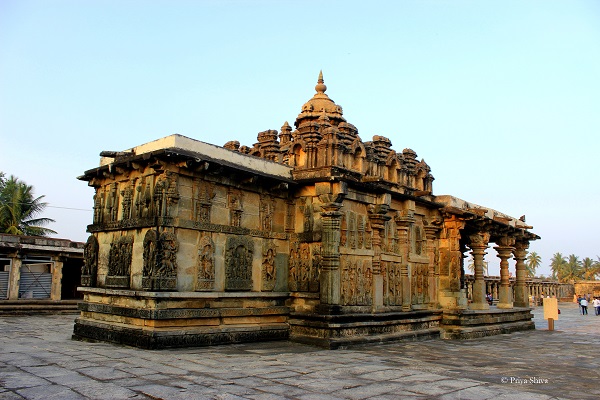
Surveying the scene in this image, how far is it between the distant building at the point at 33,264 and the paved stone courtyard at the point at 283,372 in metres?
11.8

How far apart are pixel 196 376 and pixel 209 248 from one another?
423cm

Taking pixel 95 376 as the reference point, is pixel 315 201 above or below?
above

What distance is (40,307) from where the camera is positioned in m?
22.5

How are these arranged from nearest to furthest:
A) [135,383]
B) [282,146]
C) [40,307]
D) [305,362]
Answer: [135,383] → [305,362] → [282,146] → [40,307]

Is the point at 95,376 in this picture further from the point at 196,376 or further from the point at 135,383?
the point at 196,376

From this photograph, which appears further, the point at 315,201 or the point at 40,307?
the point at 40,307

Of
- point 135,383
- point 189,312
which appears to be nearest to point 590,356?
point 189,312

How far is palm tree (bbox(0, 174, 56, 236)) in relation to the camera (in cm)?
3306

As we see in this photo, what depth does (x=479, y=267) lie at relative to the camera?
1820cm

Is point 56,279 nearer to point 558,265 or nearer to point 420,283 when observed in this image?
point 420,283

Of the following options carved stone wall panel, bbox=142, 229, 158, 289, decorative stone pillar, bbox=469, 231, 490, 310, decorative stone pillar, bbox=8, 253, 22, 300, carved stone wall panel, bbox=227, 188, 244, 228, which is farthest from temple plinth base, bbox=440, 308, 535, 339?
decorative stone pillar, bbox=8, 253, 22, 300

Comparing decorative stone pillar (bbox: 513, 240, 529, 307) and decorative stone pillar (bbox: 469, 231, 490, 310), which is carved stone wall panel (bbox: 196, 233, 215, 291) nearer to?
decorative stone pillar (bbox: 469, 231, 490, 310)

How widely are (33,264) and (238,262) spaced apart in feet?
56.1

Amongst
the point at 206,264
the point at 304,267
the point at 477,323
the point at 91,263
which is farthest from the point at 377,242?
the point at 91,263
